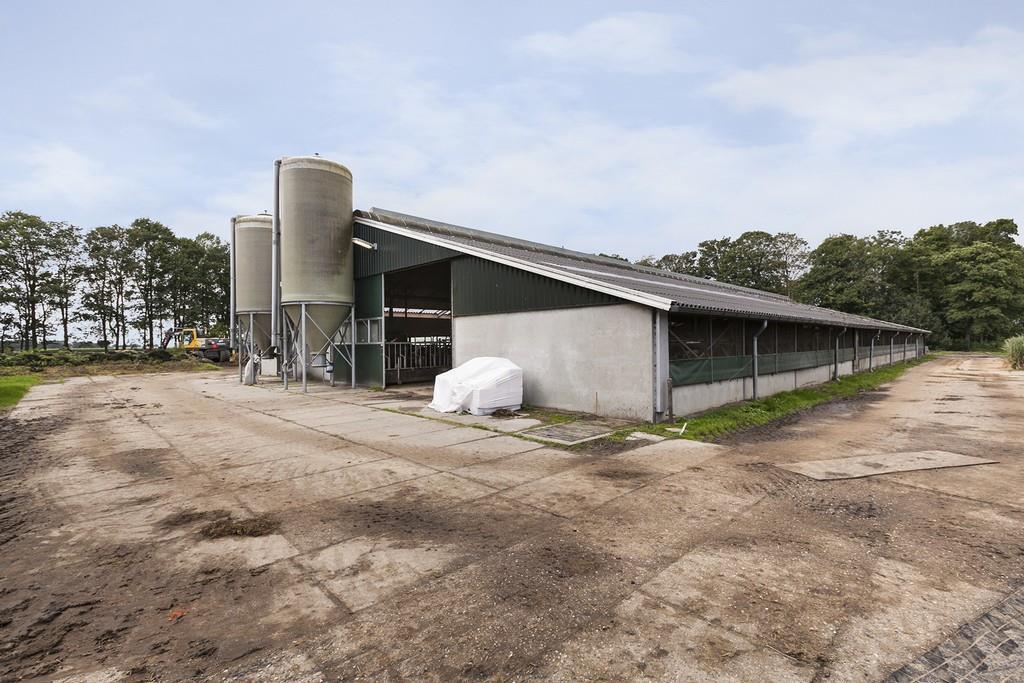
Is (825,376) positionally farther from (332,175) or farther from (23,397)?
(23,397)

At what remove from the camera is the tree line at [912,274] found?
50.9 metres

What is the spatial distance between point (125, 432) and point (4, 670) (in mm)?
9650

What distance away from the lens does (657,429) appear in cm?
1006

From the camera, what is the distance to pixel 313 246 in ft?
61.4

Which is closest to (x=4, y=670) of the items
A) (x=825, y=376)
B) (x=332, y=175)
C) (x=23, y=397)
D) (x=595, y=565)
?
(x=595, y=565)

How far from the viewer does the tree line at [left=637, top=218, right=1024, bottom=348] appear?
5088cm

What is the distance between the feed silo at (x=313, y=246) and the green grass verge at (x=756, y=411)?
561 inches

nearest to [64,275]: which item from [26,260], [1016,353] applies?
[26,260]

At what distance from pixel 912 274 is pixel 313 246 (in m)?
70.4

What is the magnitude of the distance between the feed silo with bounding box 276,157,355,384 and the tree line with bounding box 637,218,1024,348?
177ft

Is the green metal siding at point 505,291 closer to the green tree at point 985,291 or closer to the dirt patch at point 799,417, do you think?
the dirt patch at point 799,417

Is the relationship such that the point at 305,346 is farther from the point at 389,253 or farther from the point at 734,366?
the point at 734,366

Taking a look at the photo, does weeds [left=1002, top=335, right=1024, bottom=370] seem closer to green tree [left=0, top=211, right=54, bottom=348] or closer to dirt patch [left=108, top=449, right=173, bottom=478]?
dirt patch [left=108, top=449, right=173, bottom=478]

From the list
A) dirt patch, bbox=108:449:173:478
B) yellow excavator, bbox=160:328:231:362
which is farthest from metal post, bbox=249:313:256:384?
yellow excavator, bbox=160:328:231:362
